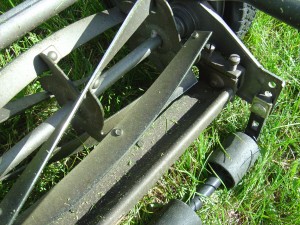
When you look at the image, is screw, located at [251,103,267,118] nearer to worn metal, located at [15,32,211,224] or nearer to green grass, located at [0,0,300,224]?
green grass, located at [0,0,300,224]

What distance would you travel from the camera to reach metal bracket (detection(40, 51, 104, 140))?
1.41m

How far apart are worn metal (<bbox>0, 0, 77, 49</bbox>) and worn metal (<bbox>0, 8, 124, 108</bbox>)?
61 mm

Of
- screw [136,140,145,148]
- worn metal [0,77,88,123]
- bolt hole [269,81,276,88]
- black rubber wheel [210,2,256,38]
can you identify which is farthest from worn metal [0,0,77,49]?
bolt hole [269,81,276,88]

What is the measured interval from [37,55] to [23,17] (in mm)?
118

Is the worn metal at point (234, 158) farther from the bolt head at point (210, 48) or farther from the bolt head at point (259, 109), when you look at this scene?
the bolt head at point (210, 48)

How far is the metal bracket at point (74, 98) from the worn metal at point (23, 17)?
97 mm

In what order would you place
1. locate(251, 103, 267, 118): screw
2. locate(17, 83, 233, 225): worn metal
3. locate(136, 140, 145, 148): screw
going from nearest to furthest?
locate(17, 83, 233, 225): worn metal
locate(136, 140, 145, 148): screw
locate(251, 103, 267, 118): screw

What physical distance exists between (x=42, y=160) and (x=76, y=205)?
24cm

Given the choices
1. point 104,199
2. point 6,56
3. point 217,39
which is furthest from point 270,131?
point 6,56

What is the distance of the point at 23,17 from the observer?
1.44 m

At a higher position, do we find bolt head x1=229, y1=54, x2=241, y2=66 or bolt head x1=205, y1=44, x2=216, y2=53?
bolt head x1=205, y1=44, x2=216, y2=53

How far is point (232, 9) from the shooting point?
1850 mm

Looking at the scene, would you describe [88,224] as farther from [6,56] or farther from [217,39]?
[6,56]

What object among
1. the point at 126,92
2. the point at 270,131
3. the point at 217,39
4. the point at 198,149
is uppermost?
the point at 217,39
